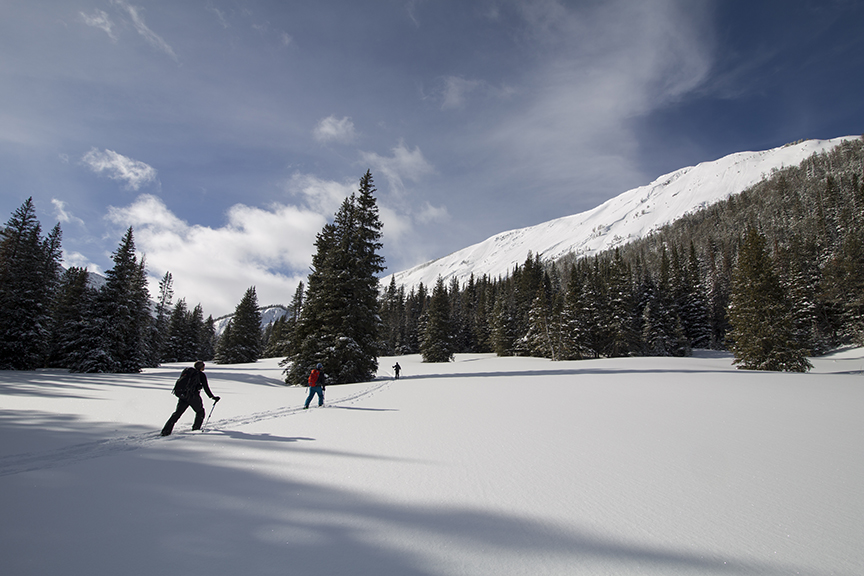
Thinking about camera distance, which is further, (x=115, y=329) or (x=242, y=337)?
(x=242, y=337)

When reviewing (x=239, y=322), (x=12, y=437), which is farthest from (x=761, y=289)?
(x=239, y=322)

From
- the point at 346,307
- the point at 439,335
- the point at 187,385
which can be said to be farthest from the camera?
the point at 439,335

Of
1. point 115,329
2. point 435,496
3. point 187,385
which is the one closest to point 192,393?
point 187,385

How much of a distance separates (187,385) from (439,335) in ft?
136

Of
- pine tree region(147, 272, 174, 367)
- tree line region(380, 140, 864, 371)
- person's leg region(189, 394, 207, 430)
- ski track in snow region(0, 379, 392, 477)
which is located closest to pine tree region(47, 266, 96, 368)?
pine tree region(147, 272, 174, 367)

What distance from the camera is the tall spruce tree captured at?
75.4 ft

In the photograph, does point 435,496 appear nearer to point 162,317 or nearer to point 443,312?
point 443,312

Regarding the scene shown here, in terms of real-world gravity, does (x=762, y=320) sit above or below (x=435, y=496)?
above

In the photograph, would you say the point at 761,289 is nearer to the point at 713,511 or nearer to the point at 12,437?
the point at 713,511

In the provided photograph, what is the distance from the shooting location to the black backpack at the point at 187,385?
801cm

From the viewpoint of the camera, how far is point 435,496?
14.5ft

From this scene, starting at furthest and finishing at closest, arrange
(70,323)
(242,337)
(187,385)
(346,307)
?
(242,337)
(70,323)
(346,307)
(187,385)

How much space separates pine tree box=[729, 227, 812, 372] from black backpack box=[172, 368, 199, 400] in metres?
33.9

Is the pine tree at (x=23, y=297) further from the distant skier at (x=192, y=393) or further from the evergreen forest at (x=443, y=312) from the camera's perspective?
the distant skier at (x=192, y=393)
